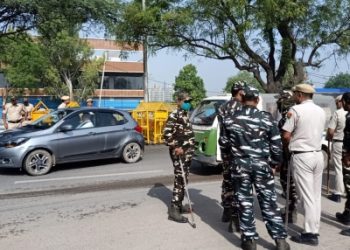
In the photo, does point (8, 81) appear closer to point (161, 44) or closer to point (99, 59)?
point (99, 59)

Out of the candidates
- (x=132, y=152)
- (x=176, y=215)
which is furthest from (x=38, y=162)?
(x=176, y=215)

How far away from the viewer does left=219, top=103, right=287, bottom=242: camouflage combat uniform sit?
201 inches

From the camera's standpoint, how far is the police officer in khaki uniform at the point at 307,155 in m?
5.53

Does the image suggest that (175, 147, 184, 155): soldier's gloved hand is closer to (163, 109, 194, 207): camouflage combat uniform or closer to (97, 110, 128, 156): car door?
(163, 109, 194, 207): camouflage combat uniform

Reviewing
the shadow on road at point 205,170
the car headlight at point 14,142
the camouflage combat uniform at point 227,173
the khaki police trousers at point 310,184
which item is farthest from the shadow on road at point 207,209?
the car headlight at point 14,142

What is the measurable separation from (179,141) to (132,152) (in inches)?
238

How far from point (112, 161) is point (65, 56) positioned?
3432 centimetres

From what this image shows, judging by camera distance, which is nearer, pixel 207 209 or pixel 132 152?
pixel 207 209

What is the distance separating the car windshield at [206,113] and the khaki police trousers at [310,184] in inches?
181

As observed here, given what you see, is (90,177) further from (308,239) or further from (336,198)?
(308,239)

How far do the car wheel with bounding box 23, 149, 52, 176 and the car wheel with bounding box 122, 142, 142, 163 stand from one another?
2.14 meters

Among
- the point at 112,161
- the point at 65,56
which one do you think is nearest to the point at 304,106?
the point at 112,161

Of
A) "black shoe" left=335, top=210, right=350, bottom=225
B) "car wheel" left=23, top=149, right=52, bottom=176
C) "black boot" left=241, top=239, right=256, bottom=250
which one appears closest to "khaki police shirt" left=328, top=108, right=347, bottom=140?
"black shoe" left=335, top=210, right=350, bottom=225

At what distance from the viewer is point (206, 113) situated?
34.4 ft
